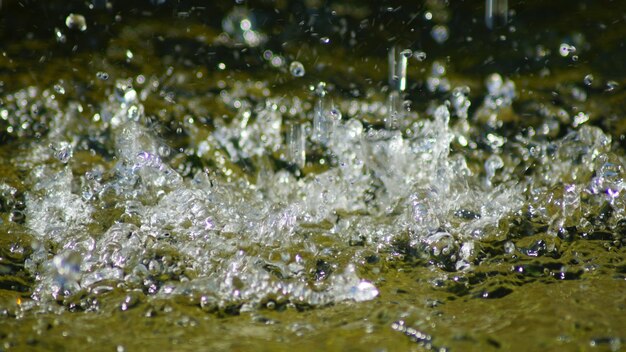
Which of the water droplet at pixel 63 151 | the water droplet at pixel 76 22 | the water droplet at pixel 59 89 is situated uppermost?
the water droplet at pixel 76 22

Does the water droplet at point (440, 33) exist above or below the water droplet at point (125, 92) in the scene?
above

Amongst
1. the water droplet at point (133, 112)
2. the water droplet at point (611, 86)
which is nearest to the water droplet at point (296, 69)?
the water droplet at point (133, 112)

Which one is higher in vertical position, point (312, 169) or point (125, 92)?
point (125, 92)

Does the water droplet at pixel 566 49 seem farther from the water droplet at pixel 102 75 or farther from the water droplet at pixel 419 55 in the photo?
the water droplet at pixel 102 75

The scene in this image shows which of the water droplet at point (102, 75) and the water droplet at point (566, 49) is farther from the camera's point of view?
the water droplet at point (102, 75)

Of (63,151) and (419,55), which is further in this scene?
(419,55)

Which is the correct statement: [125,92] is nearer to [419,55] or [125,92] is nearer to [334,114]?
[334,114]

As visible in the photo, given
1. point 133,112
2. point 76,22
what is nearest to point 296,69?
point 133,112

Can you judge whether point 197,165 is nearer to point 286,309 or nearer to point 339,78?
point 339,78

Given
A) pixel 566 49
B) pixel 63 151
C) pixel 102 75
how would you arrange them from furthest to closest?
pixel 102 75 < pixel 566 49 < pixel 63 151
